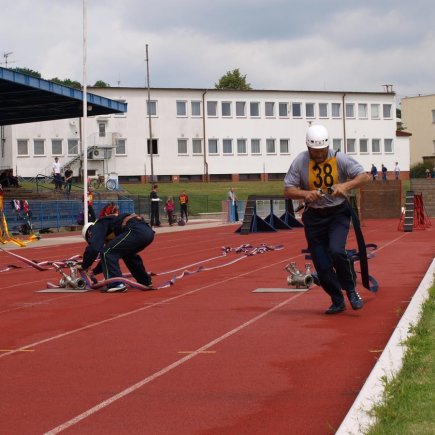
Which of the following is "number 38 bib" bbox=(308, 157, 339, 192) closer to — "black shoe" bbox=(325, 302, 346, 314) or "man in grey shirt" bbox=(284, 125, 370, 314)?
"man in grey shirt" bbox=(284, 125, 370, 314)

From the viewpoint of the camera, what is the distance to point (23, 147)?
78.4 m

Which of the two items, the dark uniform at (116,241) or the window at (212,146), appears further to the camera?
the window at (212,146)

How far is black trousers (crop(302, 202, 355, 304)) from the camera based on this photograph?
10.1 m


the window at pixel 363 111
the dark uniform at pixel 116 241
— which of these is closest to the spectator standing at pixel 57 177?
the dark uniform at pixel 116 241

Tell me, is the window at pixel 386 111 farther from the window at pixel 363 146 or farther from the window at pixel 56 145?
the window at pixel 56 145

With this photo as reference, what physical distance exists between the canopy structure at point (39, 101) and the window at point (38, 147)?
2706 cm

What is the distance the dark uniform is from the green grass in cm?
598

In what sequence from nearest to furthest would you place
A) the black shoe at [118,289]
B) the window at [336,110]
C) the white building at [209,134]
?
the black shoe at [118,289] → the white building at [209,134] → the window at [336,110]

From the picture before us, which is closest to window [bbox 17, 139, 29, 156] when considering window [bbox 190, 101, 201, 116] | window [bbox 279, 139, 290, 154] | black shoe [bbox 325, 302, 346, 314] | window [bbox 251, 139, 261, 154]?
window [bbox 190, 101, 201, 116]

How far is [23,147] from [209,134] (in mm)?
16076

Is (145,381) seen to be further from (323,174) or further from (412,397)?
(323,174)

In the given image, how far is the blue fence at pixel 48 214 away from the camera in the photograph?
36719mm

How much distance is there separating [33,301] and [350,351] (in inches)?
240

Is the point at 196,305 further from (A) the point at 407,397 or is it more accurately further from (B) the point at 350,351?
(A) the point at 407,397
